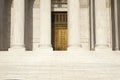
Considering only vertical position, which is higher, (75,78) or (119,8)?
(119,8)

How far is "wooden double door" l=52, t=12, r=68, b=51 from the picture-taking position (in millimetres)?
40750

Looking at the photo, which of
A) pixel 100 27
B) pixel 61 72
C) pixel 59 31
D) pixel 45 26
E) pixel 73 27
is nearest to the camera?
pixel 61 72

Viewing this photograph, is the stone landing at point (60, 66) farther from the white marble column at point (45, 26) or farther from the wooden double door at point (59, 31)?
the wooden double door at point (59, 31)

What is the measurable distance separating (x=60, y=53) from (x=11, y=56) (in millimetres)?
5326

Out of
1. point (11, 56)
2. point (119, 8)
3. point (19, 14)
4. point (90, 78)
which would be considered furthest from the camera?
point (119, 8)

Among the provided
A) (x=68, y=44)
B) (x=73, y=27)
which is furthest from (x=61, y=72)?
(x=73, y=27)

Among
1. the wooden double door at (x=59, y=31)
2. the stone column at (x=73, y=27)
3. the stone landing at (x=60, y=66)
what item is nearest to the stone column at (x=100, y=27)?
the stone column at (x=73, y=27)

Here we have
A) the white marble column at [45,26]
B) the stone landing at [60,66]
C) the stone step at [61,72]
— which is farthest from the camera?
the white marble column at [45,26]

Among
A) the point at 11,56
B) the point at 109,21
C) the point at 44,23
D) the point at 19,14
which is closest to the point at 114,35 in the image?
the point at 109,21

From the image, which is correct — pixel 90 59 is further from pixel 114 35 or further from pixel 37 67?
pixel 114 35

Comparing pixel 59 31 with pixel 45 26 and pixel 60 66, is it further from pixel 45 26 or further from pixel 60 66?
pixel 60 66

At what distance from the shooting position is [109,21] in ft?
131

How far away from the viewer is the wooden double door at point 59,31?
4075 cm

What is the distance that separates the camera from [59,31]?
41219 mm
